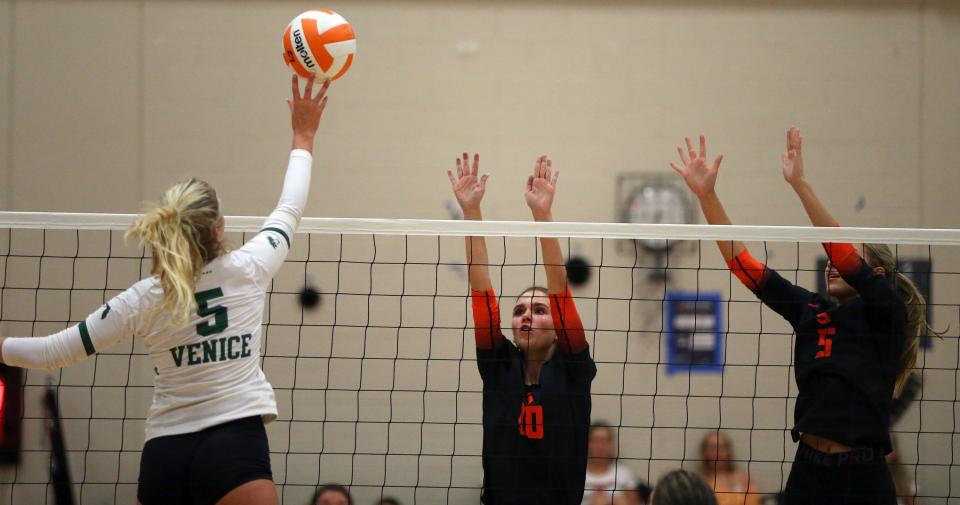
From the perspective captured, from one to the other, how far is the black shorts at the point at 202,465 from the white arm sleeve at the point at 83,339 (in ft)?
1.00

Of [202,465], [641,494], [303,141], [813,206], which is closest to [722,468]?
[641,494]

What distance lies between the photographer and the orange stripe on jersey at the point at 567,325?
3.33 m

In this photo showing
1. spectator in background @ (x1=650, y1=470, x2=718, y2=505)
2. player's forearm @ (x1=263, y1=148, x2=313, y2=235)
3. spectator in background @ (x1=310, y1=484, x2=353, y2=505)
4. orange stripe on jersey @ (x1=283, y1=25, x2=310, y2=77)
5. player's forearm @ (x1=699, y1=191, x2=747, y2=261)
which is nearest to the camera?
spectator in background @ (x1=650, y1=470, x2=718, y2=505)

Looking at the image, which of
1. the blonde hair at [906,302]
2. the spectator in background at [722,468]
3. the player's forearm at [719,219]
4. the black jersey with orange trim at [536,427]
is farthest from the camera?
the spectator in background at [722,468]

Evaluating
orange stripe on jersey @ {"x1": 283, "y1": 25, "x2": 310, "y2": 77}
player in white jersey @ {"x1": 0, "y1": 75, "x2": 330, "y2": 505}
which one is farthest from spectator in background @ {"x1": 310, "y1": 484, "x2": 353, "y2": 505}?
player in white jersey @ {"x1": 0, "y1": 75, "x2": 330, "y2": 505}

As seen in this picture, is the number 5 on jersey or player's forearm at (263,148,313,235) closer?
the number 5 on jersey

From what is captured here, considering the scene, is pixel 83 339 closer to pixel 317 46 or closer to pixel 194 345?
pixel 194 345

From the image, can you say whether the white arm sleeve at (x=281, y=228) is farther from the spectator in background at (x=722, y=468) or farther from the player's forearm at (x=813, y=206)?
the spectator in background at (x=722, y=468)

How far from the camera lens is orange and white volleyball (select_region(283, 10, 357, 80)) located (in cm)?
341

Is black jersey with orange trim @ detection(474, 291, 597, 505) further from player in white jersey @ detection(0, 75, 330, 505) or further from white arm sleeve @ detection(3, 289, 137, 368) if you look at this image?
white arm sleeve @ detection(3, 289, 137, 368)

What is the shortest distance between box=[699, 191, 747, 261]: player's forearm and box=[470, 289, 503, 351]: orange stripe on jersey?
1001 millimetres

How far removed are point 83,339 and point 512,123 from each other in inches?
153

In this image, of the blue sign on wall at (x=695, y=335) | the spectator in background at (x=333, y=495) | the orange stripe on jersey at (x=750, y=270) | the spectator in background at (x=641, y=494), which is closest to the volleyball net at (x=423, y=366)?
the blue sign on wall at (x=695, y=335)

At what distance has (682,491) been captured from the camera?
2.29m
